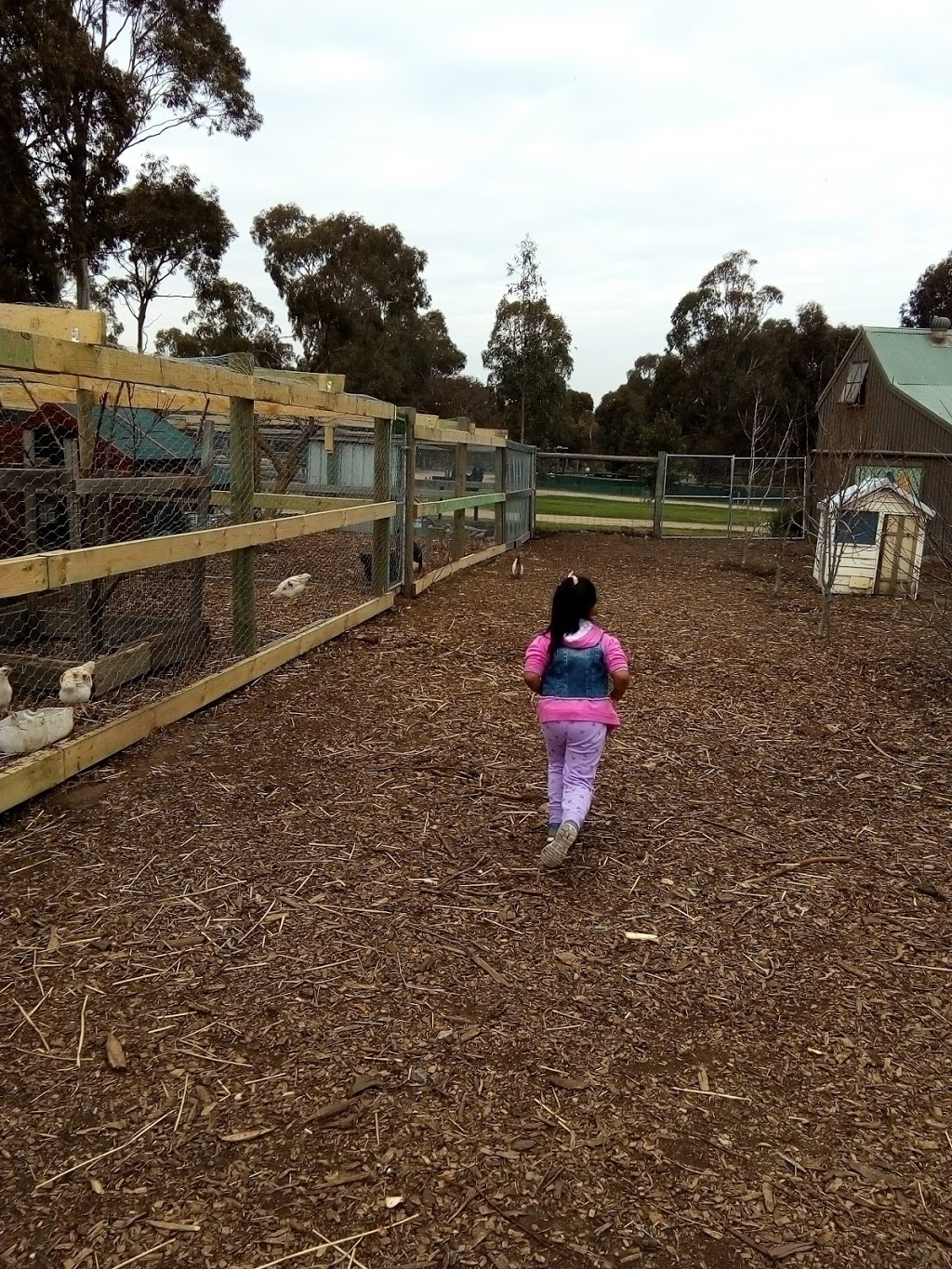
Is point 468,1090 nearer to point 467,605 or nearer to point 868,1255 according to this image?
point 868,1255

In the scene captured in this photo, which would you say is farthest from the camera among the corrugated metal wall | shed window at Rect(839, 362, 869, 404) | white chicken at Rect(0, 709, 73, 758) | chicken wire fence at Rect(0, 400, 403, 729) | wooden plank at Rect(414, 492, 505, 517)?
shed window at Rect(839, 362, 869, 404)

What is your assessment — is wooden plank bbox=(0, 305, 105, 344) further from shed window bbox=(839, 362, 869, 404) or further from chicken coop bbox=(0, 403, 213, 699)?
shed window bbox=(839, 362, 869, 404)

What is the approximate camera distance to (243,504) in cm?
571

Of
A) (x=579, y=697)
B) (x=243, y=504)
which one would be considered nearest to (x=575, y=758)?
(x=579, y=697)

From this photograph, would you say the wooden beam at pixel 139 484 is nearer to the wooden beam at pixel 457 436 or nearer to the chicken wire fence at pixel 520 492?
the wooden beam at pixel 457 436

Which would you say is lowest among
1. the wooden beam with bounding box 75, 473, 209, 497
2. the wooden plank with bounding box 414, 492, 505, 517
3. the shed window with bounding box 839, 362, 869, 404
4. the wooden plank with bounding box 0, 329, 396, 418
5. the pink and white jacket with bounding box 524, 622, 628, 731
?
the pink and white jacket with bounding box 524, 622, 628, 731

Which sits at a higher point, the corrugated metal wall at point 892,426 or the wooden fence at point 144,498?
the corrugated metal wall at point 892,426

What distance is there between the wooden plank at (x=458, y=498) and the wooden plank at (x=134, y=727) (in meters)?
5.00

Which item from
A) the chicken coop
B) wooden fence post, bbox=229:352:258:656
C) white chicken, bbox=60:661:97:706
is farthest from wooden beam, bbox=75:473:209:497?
white chicken, bbox=60:661:97:706

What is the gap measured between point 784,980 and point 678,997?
36cm

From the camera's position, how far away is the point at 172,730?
4.97 metres

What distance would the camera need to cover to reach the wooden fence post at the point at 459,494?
1172cm

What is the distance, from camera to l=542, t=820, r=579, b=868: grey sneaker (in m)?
3.56

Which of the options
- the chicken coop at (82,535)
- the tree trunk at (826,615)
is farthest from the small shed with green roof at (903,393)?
the chicken coop at (82,535)
